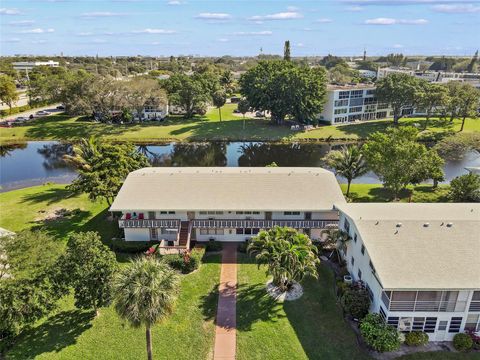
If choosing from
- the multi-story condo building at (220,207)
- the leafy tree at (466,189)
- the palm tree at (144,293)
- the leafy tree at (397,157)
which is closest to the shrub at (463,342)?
the multi-story condo building at (220,207)

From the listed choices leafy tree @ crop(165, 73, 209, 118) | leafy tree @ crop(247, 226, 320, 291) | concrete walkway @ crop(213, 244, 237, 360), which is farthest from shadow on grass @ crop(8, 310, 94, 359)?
leafy tree @ crop(165, 73, 209, 118)

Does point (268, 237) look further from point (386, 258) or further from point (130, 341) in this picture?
point (130, 341)

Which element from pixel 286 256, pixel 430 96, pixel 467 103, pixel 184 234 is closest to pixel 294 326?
pixel 286 256

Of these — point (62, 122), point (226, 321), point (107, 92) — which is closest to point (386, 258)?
point (226, 321)

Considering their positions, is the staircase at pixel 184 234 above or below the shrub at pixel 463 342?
above

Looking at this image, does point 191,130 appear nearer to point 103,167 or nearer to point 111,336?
point 103,167

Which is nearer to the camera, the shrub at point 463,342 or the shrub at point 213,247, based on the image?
the shrub at point 463,342

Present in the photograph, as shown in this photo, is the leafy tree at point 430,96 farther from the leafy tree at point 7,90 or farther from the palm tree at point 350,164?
the leafy tree at point 7,90
